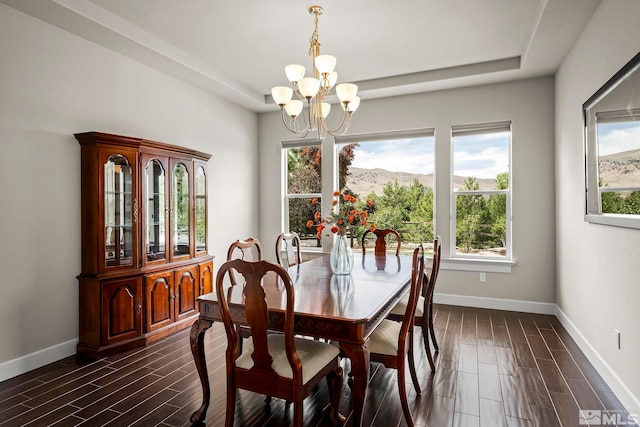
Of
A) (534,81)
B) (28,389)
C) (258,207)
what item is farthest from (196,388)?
(534,81)

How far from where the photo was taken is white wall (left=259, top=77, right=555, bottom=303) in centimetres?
439

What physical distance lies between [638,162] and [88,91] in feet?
13.8

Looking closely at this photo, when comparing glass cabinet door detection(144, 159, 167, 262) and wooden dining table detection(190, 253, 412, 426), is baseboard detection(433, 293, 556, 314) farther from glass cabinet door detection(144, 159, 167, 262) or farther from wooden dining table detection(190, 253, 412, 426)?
glass cabinet door detection(144, 159, 167, 262)

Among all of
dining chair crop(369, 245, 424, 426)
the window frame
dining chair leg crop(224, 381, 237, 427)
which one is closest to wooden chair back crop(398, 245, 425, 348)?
dining chair crop(369, 245, 424, 426)

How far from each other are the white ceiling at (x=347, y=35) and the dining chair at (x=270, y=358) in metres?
2.33

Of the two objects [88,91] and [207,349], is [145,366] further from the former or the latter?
[88,91]

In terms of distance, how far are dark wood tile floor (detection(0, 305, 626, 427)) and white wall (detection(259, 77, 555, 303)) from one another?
1.14 metres

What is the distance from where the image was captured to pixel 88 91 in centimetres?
341

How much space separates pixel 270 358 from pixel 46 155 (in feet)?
8.59

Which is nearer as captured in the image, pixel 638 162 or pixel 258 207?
pixel 638 162

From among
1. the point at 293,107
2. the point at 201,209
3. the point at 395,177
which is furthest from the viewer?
the point at 395,177

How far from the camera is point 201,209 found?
441cm

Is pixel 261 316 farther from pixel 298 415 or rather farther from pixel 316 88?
pixel 316 88

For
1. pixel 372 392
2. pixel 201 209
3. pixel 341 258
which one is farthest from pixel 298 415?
pixel 201 209
